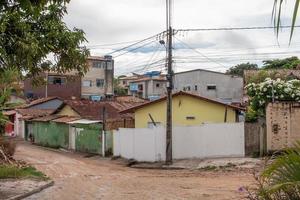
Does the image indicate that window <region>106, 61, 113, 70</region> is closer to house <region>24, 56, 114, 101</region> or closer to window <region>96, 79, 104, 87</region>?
house <region>24, 56, 114, 101</region>

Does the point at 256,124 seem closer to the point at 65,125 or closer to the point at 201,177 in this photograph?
the point at 201,177

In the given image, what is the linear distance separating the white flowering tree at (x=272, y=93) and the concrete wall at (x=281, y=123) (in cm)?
402

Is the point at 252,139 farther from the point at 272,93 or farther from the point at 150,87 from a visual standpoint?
the point at 150,87

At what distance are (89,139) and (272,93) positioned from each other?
505 inches

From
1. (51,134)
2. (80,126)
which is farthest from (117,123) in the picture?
(51,134)

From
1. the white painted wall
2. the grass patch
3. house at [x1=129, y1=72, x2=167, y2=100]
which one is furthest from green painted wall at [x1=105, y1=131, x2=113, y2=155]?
house at [x1=129, y1=72, x2=167, y2=100]

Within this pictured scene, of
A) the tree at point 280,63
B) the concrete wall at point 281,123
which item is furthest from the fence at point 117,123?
the tree at point 280,63

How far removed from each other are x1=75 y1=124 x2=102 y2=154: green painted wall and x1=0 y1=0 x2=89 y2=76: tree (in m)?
21.0

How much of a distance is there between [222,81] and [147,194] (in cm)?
4998

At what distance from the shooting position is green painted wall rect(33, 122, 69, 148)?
42.1 metres

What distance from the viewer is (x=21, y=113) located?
57781mm

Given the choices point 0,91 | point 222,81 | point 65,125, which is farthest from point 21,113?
point 0,91

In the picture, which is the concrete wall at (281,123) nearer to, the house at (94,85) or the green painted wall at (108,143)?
the green painted wall at (108,143)

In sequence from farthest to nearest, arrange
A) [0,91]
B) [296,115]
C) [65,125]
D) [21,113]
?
1. [21,113]
2. [65,125]
3. [296,115]
4. [0,91]
